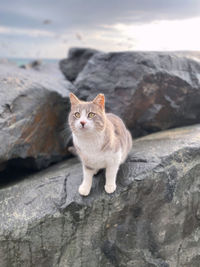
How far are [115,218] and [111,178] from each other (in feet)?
1.47

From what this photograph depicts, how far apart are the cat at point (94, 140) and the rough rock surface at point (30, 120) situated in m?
1.05

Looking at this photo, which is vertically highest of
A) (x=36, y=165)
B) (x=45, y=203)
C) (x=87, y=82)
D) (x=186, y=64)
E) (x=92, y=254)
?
(x=186, y=64)

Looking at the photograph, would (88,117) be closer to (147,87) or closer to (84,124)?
(84,124)

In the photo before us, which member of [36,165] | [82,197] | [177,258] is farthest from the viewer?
[36,165]

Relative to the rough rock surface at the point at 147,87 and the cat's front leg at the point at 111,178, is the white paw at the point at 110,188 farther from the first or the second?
the rough rock surface at the point at 147,87

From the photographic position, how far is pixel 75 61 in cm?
612

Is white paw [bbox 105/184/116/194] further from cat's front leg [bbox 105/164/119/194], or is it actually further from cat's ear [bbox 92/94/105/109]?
cat's ear [bbox 92/94/105/109]

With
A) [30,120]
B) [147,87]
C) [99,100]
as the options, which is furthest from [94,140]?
[147,87]

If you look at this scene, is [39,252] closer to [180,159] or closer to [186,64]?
[180,159]

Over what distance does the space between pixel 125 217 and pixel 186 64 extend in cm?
281

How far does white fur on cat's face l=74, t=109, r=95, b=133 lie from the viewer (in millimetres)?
2209

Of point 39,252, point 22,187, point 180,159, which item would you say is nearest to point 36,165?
point 22,187

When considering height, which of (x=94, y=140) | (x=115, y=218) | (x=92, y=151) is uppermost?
(x=94, y=140)

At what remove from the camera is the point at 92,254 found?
2.67 meters
